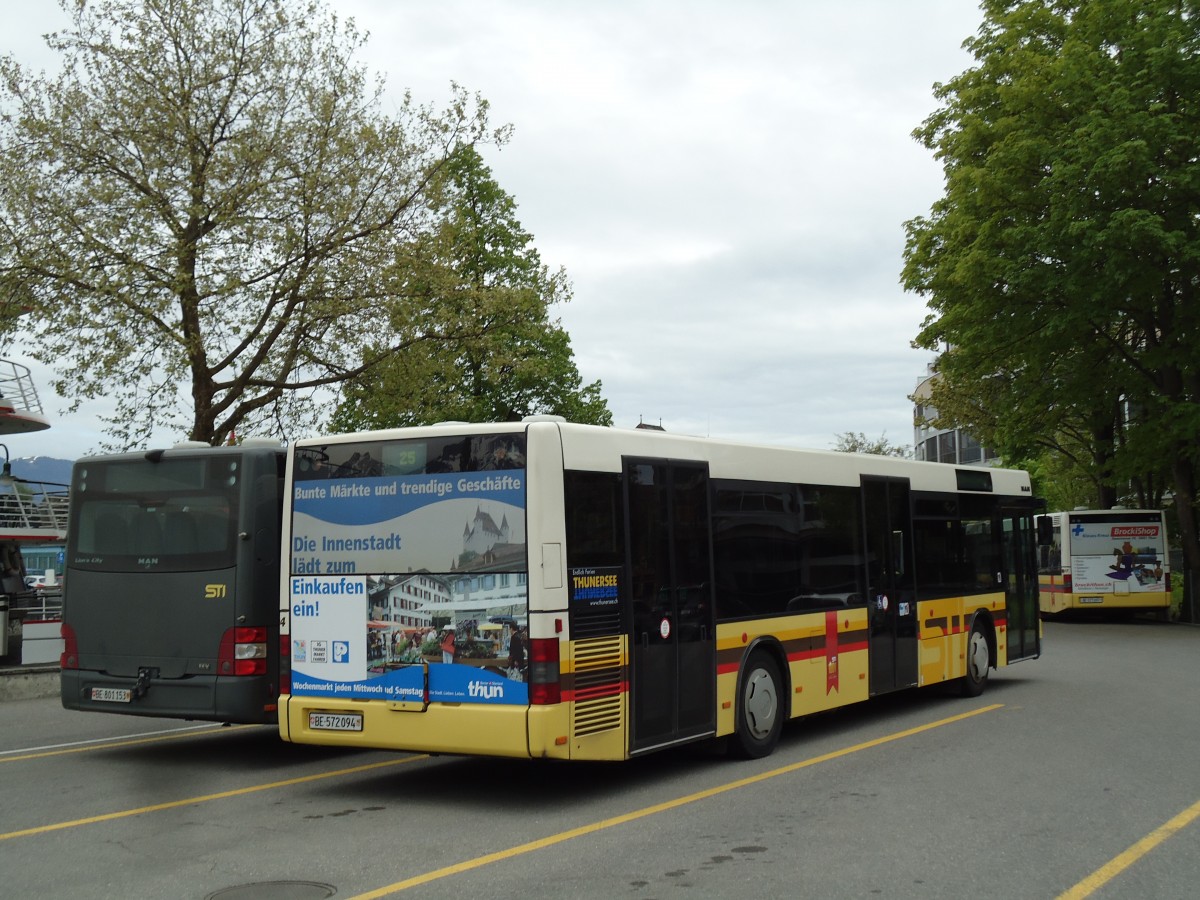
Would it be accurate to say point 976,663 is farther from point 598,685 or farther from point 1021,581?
point 598,685

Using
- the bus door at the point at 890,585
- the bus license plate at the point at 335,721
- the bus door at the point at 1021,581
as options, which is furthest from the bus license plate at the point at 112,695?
the bus door at the point at 1021,581

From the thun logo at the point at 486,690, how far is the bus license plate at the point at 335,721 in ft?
3.34

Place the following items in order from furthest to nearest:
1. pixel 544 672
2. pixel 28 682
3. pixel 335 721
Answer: pixel 28 682
pixel 335 721
pixel 544 672

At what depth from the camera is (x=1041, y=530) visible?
58.1 ft

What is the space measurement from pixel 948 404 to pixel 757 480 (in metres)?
33.5

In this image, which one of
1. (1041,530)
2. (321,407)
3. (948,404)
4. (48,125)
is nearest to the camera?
(1041,530)

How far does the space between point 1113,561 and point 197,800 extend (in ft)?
94.5

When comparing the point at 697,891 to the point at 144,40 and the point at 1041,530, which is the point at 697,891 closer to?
the point at 1041,530

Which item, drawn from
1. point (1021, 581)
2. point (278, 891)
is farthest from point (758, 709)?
point (1021, 581)

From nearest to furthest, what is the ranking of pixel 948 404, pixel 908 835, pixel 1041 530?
pixel 908 835 < pixel 1041 530 < pixel 948 404

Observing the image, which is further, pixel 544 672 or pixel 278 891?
pixel 544 672

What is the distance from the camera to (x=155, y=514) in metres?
11.6

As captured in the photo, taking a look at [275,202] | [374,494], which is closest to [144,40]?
[275,202]

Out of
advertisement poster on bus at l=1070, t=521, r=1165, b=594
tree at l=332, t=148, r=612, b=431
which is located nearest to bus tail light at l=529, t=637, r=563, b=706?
tree at l=332, t=148, r=612, b=431
